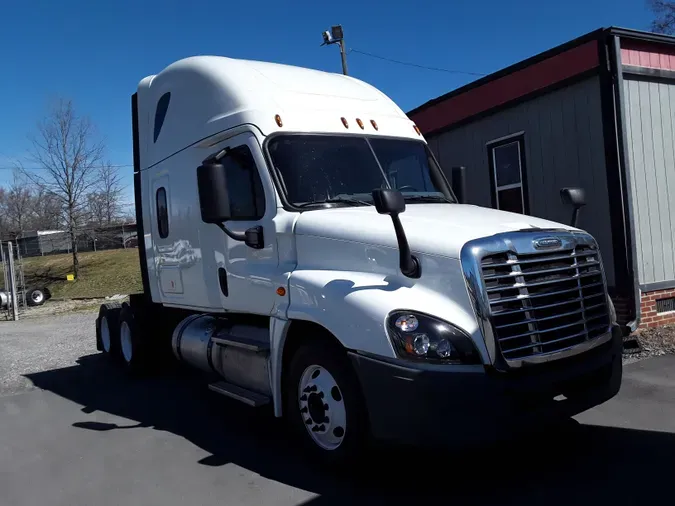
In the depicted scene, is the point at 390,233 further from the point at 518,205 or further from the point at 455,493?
the point at 518,205

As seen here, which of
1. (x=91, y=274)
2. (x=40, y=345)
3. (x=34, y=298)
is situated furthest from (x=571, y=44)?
(x=91, y=274)

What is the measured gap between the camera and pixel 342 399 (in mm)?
4027

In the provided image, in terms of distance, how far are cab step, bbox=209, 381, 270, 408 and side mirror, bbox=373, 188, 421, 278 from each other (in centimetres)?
178

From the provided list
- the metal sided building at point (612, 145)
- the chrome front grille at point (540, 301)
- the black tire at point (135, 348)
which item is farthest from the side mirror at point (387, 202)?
the metal sided building at point (612, 145)

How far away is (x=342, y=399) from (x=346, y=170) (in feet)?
6.50

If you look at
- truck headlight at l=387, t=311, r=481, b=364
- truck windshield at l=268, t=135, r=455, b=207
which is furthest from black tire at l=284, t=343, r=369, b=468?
truck windshield at l=268, t=135, r=455, b=207

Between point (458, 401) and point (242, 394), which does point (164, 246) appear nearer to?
point (242, 394)

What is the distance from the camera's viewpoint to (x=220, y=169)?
461 cm

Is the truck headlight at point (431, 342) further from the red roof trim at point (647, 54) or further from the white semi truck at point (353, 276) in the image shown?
the red roof trim at point (647, 54)

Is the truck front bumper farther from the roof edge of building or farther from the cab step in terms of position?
the roof edge of building

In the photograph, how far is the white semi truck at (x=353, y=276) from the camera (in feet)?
11.8

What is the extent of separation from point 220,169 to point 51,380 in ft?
17.5

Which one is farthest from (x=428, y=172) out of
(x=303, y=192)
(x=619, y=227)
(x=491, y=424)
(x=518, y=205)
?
(x=518, y=205)

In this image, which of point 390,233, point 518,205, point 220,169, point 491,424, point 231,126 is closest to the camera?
point 491,424
